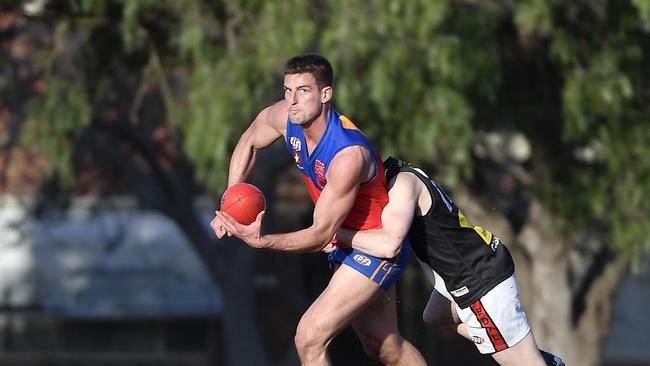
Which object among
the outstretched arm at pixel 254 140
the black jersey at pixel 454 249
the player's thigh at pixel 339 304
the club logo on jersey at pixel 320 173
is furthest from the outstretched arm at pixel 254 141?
the player's thigh at pixel 339 304

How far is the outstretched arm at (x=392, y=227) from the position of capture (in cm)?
727

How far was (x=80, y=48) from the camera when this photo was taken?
15.2 metres

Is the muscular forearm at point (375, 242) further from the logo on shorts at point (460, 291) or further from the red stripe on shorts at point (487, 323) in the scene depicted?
the red stripe on shorts at point (487, 323)

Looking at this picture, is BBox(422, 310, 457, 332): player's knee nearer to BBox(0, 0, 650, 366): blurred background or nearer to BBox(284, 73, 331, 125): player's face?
BBox(284, 73, 331, 125): player's face

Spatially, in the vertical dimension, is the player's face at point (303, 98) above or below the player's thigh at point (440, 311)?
above

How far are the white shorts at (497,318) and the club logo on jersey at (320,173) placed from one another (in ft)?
2.91

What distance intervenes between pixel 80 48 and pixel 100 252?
9.46 meters

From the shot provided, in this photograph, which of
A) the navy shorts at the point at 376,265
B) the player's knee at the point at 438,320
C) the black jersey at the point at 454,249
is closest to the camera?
the navy shorts at the point at 376,265

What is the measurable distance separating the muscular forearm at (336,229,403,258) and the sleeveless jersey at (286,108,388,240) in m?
0.06

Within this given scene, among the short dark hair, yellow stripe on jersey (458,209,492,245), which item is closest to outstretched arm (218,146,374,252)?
the short dark hair

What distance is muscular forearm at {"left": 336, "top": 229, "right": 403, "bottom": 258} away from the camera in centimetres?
728

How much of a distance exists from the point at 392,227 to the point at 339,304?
19.6 inches

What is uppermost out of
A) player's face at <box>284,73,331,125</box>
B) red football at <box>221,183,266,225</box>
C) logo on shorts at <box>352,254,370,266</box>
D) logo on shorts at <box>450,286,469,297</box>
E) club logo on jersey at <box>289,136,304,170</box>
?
player's face at <box>284,73,331,125</box>

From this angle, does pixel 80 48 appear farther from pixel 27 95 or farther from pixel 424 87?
Result: pixel 424 87
